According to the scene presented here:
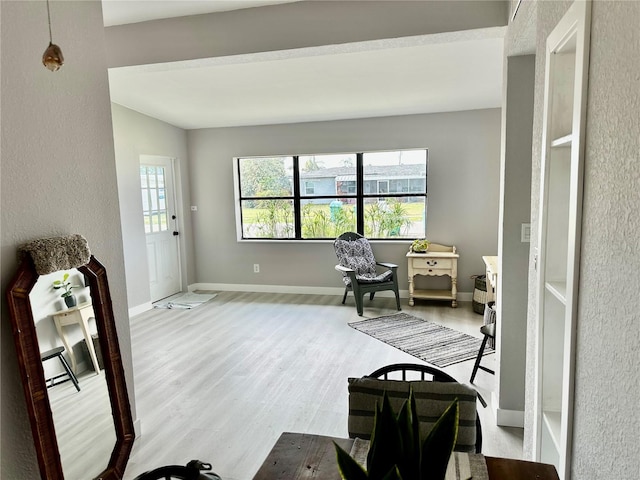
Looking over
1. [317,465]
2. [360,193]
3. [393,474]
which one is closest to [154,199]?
[360,193]

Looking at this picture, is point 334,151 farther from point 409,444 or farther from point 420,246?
point 409,444

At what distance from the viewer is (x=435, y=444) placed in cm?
80

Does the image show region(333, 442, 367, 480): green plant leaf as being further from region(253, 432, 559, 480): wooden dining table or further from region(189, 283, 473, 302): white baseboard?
region(189, 283, 473, 302): white baseboard

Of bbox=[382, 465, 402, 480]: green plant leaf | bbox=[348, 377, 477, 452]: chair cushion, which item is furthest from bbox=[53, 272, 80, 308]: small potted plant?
bbox=[382, 465, 402, 480]: green plant leaf

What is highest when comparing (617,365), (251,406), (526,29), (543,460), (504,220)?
(526,29)

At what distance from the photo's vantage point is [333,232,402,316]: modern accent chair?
4.94 m

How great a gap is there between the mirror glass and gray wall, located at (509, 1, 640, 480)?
196 cm

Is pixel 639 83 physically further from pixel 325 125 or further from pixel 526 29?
pixel 325 125

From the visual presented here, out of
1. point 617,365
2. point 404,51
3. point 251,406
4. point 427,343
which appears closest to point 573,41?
point 617,365

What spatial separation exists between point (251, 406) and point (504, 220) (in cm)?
203

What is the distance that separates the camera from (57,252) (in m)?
1.80

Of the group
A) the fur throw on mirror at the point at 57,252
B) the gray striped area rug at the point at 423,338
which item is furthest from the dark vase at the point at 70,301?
the gray striped area rug at the point at 423,338

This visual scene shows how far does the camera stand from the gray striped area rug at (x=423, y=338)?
11.9 feet

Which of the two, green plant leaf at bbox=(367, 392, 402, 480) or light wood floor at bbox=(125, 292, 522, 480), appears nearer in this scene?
green plant leaf at bbox=(367, 392, 402, 480)
